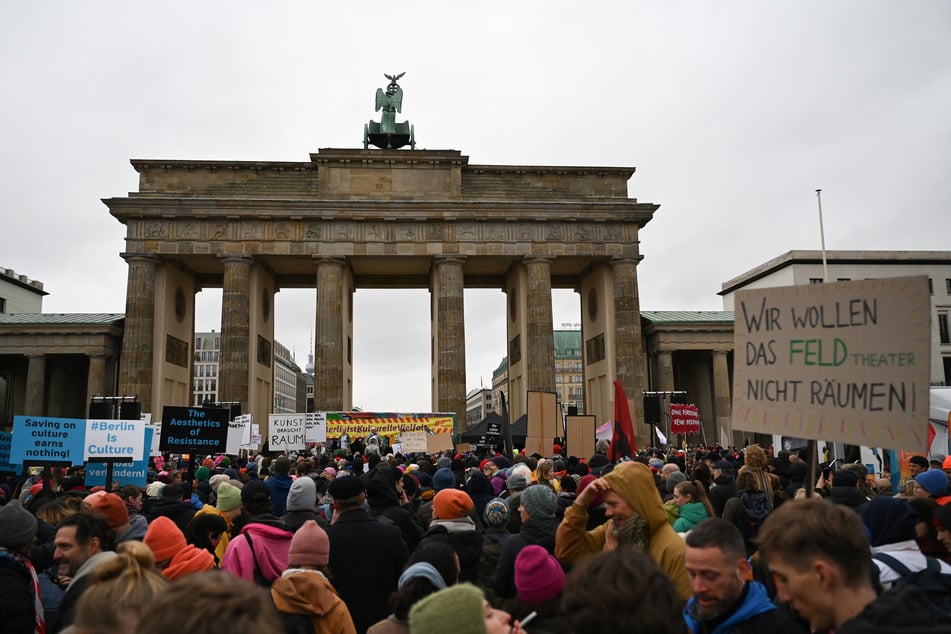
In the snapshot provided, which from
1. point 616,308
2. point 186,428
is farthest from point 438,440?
point 616,308

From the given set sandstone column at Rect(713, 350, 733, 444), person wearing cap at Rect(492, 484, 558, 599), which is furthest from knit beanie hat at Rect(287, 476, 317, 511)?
sandstone column at Rect(713, 350, 733, 444)

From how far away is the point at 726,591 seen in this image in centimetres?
344

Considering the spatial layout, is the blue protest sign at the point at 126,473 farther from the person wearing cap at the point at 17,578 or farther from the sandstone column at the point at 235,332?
the sandstone column at the point at 235,332

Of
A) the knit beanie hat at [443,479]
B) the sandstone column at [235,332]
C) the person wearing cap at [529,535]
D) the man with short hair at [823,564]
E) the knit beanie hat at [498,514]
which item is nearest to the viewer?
the man with short hair at [823,564]

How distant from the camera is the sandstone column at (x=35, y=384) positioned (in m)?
47.5

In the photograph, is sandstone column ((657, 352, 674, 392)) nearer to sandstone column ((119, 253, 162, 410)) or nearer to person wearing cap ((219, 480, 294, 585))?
sandstone column ((119, 253, 162, 410))

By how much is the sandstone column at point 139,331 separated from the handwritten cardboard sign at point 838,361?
41.4m

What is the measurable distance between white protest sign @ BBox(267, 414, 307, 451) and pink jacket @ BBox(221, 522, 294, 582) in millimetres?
17116

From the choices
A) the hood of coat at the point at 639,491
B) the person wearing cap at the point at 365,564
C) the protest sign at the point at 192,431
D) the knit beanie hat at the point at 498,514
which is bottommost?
the person wearing cap at the point at 365,564

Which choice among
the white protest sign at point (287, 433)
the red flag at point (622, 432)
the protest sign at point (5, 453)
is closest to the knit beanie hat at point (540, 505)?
the red flag at point (622, 432)

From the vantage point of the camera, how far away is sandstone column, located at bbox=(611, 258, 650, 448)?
143ft

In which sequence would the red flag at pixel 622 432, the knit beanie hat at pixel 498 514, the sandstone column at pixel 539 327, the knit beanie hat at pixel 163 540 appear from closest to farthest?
1. the knit beanie hat at pixel 163 540
2. the knit beanie hat at pixel 498 514
3. the red flag at pixel 622 432
4. the sandstone column at pixel 539 327

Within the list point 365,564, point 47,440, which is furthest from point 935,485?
point 47,440

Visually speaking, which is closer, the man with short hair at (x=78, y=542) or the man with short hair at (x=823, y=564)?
the man with short hair at (x=823, y=564)
